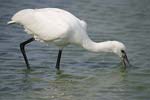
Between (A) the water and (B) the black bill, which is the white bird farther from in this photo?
(A) the water

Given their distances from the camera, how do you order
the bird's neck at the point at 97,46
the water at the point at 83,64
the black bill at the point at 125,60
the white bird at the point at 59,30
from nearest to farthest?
the water at the point at 83,64
the white bird at the point at 59,30
the bird's neck at the point at 97,46
the black bill at the point at 125,60

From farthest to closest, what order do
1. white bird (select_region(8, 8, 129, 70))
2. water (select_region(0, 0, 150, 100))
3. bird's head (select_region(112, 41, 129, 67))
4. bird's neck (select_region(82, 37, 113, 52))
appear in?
bird's head (select_region(112, 41, 129, 67)), bird's neck (select_region(82, 37, 113, 52)), white bird (select_region(8, 8, 129, 70)), water (select_region(0, 0, 150, 100))

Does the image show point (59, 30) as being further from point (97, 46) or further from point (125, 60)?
point (125, 60)

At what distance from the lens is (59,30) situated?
1133 cm

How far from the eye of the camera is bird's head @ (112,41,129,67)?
11750 mm

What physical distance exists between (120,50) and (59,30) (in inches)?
53.4

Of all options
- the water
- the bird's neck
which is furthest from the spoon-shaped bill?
the bird's neck

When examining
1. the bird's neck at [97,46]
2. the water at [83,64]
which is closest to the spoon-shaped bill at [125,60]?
the water at [83,64]

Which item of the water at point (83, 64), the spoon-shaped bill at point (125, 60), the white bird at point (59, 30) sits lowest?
the water at point (83, 64)

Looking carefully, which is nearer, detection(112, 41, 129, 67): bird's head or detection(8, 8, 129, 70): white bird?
detection(8, 8, 129, 70): white bird

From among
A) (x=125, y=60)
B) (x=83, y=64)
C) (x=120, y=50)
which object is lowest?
(x=83, y=64)

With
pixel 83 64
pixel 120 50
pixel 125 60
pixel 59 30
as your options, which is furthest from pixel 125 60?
pixel 59 30

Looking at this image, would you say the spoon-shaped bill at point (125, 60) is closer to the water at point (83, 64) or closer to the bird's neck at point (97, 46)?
the water at point (83, 64)

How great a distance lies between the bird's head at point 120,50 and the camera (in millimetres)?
11750
